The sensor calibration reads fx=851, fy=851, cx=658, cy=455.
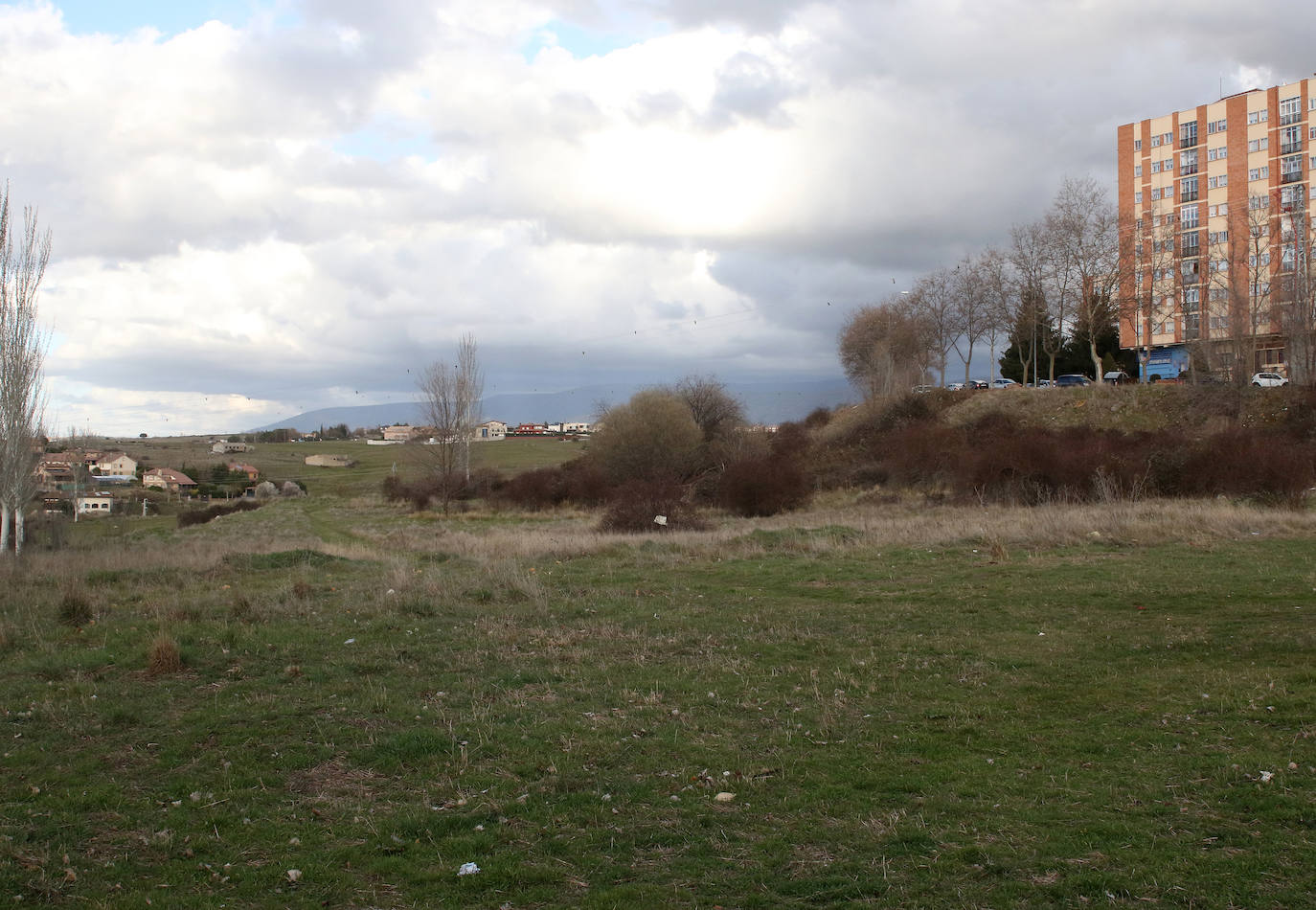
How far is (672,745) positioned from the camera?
294 inches

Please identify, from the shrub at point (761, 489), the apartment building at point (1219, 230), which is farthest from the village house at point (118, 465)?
the apartment building at point (1219, 230)

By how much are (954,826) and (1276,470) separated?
3081 centimetres

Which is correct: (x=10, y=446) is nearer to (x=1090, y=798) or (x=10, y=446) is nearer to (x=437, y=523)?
(x=437, y=523)

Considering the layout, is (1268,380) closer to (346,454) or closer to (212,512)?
(212,512)

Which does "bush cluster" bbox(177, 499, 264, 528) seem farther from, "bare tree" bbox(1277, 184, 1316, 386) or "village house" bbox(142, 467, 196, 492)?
"bare tree" bbox(1277, 184, 1316, 386)

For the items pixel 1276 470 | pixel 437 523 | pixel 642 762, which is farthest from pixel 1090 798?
pixel 437 523

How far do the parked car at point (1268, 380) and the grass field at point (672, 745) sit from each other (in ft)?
151

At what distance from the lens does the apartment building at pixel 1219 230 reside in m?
59.5

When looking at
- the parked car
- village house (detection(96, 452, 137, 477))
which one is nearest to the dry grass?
the parked car

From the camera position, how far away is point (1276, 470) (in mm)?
29359

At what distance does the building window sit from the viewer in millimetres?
77375

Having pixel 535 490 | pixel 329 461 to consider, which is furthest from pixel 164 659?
pixel 329 461

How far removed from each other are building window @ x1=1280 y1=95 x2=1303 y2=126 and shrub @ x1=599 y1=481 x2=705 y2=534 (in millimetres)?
77900

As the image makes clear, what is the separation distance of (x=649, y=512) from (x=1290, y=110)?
80.6 meters
